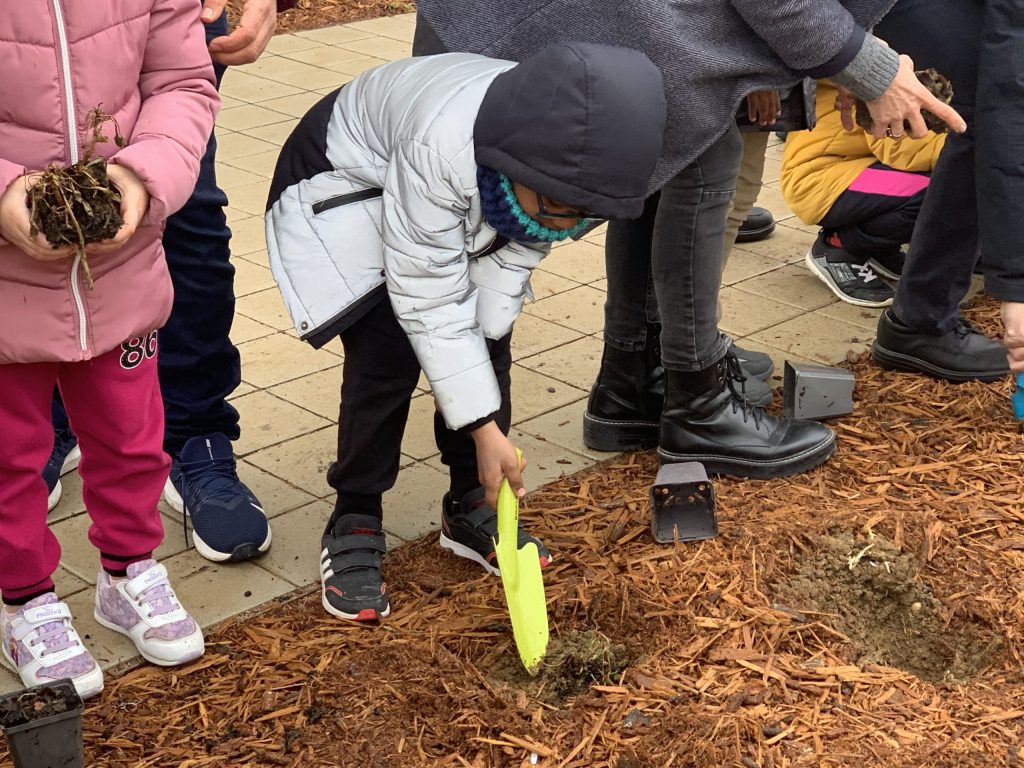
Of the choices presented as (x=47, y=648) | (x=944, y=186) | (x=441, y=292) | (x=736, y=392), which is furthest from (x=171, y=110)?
(x=944, y=186)

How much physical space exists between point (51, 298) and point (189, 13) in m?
0.64

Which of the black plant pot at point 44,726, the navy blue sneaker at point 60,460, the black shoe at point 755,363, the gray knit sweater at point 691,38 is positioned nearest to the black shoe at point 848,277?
the black shoe at point 755,363

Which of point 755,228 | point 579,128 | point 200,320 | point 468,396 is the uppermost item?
point 579,128

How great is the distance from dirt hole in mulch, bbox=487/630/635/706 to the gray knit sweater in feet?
3.38

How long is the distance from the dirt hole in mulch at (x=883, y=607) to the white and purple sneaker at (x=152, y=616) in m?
1.32

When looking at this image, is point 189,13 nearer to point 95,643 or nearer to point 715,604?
point 95,643

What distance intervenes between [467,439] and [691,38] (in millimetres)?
1043

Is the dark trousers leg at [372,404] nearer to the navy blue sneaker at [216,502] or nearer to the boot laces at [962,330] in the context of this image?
the navy blue sneaker at [216,502]

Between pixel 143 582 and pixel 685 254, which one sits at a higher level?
pixel 685 254

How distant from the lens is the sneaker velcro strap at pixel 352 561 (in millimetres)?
2949

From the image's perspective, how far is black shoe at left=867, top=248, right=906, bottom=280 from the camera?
4.79 meters

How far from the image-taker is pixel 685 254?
3.27 metres

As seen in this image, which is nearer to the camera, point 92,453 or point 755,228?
point 92,453

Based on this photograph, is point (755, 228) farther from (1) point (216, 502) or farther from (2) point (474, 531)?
(1) point (216, 502)
